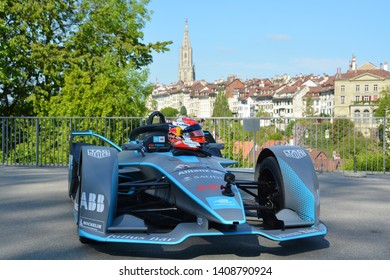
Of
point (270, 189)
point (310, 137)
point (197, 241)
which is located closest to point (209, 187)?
point (197, 241)

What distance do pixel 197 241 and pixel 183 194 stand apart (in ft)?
2.41

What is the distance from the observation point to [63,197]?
9.98 meters

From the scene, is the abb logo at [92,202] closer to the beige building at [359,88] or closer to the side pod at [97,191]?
the side pod at [97,191]

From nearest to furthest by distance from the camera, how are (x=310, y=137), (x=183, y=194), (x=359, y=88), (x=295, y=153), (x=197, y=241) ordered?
(x=183, y=194) → (x=197, y=241) → (x=295, y=153) → (x=310, y=137) → (x=359, y=88)

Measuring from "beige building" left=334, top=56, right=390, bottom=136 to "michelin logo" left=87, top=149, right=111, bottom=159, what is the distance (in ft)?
467

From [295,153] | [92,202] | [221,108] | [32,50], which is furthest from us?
[221,108]

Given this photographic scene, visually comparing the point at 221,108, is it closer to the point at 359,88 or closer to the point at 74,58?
the point at 359,88

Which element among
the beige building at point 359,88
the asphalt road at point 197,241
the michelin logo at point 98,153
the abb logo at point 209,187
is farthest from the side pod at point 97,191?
the beige building at point 359,88

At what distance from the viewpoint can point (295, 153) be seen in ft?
23.2

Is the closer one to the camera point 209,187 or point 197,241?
point 209,187

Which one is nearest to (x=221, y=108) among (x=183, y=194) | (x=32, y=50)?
(x=32, y=50)

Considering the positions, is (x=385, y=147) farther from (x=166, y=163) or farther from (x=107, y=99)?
(x=107, y=99)

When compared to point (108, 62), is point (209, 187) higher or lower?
lower

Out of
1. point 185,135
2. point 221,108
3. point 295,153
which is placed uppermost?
point 221,108
